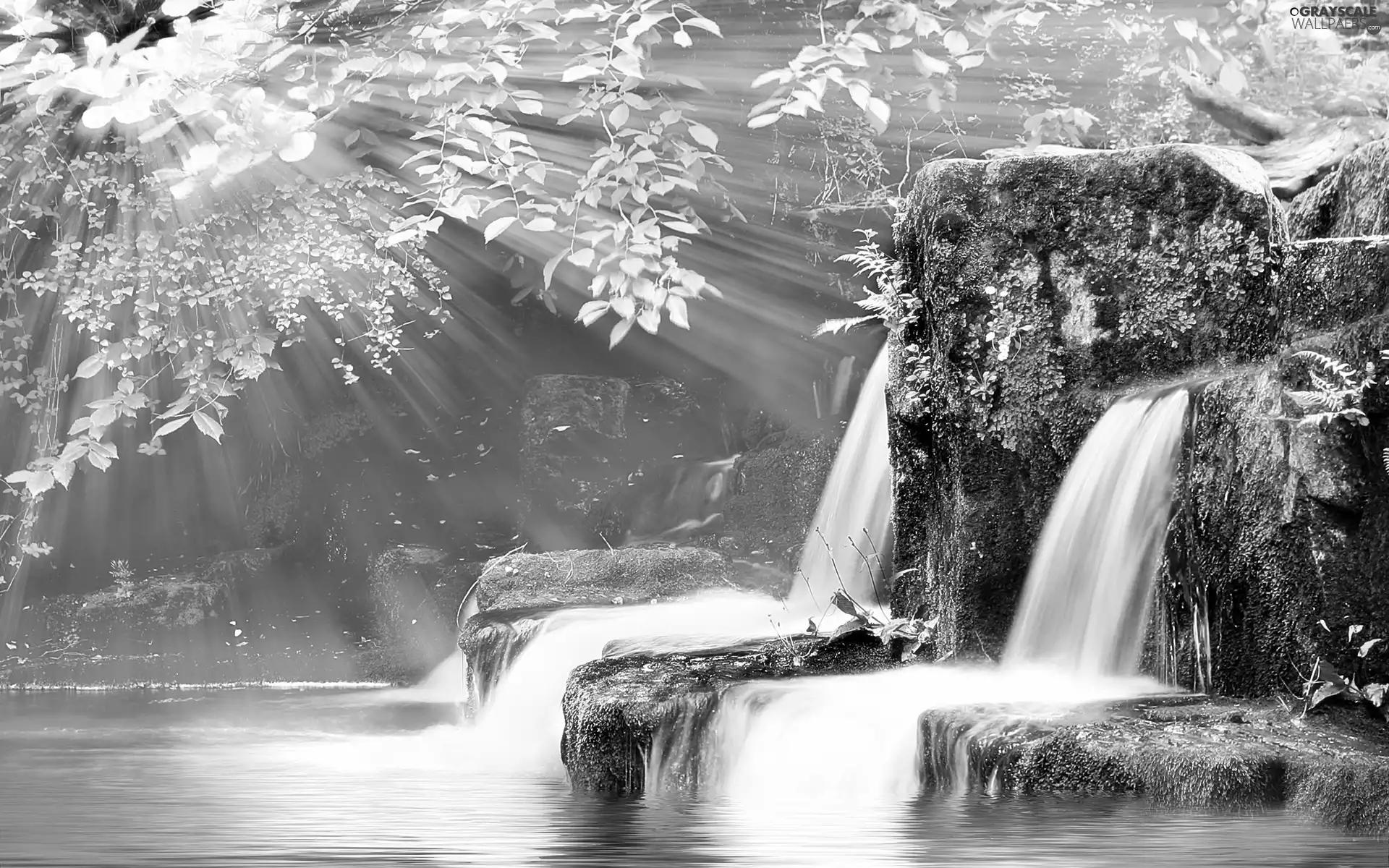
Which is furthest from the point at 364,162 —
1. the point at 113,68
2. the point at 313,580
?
the point at 113,68

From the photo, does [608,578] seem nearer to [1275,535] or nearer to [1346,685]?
[1275,535]

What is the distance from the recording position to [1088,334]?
6.93m

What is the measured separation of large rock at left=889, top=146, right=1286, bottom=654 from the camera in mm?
6758

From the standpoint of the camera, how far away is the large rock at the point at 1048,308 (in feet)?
22.2

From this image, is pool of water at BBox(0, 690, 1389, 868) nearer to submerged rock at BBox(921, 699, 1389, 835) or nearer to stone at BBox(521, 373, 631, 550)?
submerged rock at BBox(921, 699, 1389, 835)

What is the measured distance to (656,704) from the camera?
5.93 meters

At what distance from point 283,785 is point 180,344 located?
183 inches

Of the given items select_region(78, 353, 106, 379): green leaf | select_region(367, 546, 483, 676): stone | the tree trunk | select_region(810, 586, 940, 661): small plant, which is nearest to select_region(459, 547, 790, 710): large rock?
select_region(367, 546, 483, 676): stone

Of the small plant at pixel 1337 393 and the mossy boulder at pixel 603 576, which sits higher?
the small plant at pixel 1337 393

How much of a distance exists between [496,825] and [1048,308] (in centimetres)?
388

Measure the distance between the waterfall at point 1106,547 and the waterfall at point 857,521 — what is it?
237 centimetres

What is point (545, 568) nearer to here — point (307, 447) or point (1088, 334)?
point (307, 447)

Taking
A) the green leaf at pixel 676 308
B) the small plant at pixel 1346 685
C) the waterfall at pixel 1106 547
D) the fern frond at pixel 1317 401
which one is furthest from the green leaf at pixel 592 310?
the small plant at pixel 1346 685

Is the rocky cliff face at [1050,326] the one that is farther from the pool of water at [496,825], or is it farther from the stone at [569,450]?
the stone at [569,450]
